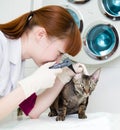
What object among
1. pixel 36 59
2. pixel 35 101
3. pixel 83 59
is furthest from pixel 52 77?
pixel 83 59

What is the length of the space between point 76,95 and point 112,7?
561 millimetres

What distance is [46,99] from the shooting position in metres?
1.31

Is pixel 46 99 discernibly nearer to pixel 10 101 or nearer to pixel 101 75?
pixel 10 101

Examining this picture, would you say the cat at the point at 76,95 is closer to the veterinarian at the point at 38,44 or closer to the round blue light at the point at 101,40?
the veterinarian at the point at 38,44

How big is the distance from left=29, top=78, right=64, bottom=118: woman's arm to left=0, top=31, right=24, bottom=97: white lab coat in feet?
0.57

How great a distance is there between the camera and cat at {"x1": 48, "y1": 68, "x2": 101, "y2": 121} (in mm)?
1168

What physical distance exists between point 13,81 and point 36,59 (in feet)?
0.46

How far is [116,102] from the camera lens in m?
1.55

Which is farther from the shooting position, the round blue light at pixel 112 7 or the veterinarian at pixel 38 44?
the round blue light at pixel 112 7

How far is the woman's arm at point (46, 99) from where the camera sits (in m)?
1.29

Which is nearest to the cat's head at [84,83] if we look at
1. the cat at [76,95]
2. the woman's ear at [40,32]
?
the cat at [76,95]

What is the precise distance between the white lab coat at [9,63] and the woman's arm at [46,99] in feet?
0.57

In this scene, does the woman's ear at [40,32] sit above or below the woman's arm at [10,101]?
above

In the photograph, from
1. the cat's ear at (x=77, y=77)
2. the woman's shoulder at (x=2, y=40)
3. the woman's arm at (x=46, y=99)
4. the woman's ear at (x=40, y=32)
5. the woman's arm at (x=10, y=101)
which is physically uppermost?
the woman's ear at (x=40, y=32)
